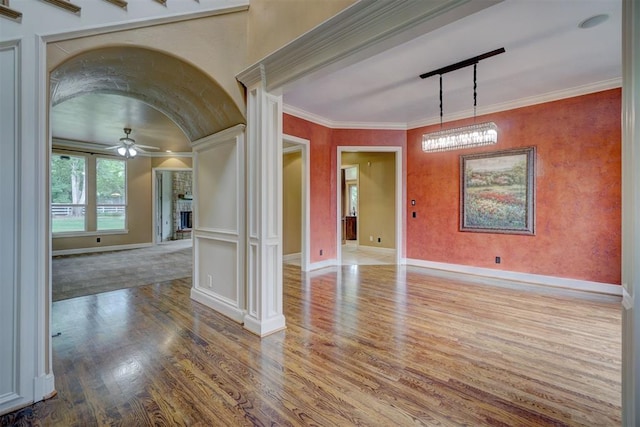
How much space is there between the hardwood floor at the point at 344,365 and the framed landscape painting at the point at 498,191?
4.51 feet

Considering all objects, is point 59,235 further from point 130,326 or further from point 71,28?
point 71,28

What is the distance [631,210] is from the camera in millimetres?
1062

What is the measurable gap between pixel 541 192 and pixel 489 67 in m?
2.16

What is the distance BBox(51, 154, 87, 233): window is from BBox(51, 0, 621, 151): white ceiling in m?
1.06

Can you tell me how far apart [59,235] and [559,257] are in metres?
9.98

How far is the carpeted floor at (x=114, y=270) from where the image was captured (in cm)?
427

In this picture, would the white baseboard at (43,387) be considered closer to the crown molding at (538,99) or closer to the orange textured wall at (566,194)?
the orange textured wall at (566,194)

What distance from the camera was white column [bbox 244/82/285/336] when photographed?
2.67 metres

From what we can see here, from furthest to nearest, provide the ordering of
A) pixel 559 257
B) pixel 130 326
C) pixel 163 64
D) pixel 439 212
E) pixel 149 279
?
pixel 439 212, pixel 149 279, pixel 559 257, pixel 130 326, pixel 163 64

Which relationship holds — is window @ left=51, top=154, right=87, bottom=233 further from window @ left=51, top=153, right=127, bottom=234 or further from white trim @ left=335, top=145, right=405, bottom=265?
white trim @ left=335, top=145, right=405, bottom=265

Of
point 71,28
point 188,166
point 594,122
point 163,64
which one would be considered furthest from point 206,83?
point 188,166

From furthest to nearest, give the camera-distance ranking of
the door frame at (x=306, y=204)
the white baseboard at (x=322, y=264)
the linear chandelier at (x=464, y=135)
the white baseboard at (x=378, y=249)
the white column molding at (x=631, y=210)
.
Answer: the white baseboard at (x=378, y=249), the white baseboard at (x=322, y=264), the door frame at (x=306, y=204), the linear chandelier at (x=464, y=135), the white column molding at (x=631, y=210)

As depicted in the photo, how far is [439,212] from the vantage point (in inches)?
212

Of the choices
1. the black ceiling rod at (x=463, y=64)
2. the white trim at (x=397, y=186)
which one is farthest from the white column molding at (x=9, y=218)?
the white trim at (x=397, y=186)
